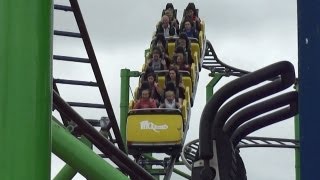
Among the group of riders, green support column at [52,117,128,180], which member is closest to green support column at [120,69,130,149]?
the group of riders

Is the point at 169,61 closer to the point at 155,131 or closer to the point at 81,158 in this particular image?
the point at 155,131

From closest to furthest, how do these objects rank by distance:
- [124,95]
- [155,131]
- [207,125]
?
[207,125], [155,131], [124,95]

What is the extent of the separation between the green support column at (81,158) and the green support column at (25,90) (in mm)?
718

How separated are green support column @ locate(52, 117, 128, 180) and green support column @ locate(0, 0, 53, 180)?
718mm

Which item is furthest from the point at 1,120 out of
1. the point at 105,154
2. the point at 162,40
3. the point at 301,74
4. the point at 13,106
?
the point at 162,40

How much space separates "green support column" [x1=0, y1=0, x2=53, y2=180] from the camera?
1.16m

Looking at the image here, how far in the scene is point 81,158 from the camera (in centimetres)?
193

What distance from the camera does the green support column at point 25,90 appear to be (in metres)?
1.16

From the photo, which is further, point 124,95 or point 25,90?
point 124,95

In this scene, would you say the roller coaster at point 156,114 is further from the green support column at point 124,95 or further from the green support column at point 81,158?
the green support column at point 81,158

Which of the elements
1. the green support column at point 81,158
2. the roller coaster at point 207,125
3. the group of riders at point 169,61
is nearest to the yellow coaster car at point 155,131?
the group of riders at point 169,61

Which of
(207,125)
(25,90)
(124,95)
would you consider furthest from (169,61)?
(25,90)

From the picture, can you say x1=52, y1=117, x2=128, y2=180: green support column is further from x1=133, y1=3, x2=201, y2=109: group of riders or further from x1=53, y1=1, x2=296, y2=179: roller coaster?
x1=133, y1=3, x2=201, y2=109: group of riders

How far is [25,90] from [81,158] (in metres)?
0.78
